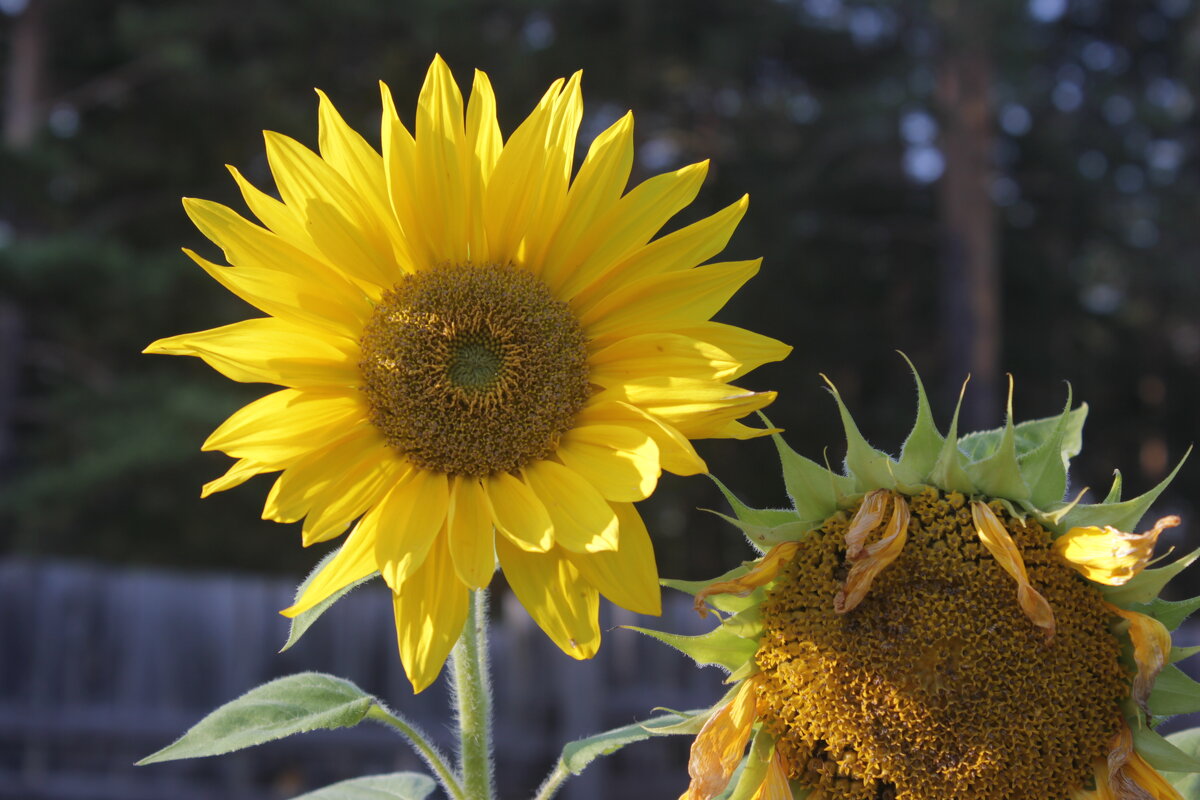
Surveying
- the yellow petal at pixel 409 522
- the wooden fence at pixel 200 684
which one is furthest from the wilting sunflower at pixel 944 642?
the wooden fence at pixel 200 684

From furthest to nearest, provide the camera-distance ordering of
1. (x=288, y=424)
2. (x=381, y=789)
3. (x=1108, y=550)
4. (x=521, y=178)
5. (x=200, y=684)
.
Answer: (x=200, y=684) → (x=381, y=789) → (x=521, y=178) → (x=288, y=424) → (x=1108, y=550)

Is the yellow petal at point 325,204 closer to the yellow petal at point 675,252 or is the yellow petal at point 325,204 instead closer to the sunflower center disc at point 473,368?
the sunflower center disc at point 473,368

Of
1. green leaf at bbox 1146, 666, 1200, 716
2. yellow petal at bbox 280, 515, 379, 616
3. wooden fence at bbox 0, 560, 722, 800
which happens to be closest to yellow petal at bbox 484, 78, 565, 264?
yellow petal at bbox 280, 515, 379, 616

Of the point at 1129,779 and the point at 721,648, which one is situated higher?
the point at 721,648

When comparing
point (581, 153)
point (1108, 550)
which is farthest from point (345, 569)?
point (581, 153)

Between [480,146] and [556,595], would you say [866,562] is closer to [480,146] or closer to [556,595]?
[556,595]

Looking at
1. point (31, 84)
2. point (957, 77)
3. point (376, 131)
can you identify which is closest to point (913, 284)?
point (957, 77)

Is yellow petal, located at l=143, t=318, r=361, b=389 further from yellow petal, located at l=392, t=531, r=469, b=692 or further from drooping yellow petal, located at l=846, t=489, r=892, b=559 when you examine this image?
drooping yellow petal, located at l=846, t=489, r=892, b=559
